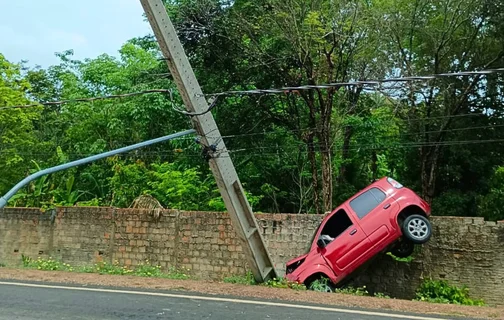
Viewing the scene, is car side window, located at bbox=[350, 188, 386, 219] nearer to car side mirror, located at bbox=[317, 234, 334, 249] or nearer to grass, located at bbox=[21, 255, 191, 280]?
car side mirror, located at bbox=[317, 234, 334, 249]

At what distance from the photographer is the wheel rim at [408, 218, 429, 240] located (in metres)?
10.2

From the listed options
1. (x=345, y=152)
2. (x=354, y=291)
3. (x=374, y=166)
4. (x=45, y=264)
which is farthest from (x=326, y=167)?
(x=45, y=264)

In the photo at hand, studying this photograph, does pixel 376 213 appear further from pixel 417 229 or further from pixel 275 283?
pixel 275 283

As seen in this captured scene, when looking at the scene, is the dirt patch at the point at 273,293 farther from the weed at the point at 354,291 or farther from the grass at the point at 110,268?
the grass at the point at 110,268

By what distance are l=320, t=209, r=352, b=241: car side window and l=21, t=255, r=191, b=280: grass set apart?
12.3 ft

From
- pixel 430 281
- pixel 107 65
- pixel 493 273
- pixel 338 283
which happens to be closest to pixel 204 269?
pixel 338 283

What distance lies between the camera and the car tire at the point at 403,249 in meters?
11.1

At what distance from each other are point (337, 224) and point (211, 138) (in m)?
3.69

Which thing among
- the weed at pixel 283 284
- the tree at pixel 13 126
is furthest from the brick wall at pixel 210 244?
the tree at pixel 13 126

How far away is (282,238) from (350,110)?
27.4ft

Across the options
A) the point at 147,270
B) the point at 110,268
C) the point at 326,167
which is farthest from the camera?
the point at 326,167

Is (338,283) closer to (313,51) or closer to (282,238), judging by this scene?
(282,238)

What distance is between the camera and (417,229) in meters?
10.3

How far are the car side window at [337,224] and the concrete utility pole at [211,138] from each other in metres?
1.66
